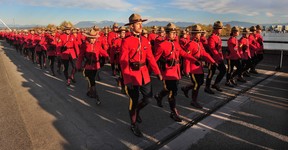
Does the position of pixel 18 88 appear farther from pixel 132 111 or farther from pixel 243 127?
pixel 243 127

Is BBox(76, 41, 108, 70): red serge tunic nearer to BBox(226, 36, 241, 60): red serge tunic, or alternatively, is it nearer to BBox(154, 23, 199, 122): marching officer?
BBox(154, 23, 199, 122): marching officer

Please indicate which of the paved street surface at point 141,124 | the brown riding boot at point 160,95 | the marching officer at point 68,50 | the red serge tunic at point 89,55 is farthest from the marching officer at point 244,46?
the marching officer at point 68,50

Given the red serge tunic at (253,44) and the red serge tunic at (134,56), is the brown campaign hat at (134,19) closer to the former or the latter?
the red serge tunic at (134,56)

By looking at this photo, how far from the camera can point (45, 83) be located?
9156 mm

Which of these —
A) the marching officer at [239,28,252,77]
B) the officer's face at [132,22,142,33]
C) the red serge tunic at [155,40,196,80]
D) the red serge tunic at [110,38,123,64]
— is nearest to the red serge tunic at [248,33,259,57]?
the marching officer at [239,28,252,77]

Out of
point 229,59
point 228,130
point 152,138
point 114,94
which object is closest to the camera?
point 152,138

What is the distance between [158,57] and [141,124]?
56.9 inches

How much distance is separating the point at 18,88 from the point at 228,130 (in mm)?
7120

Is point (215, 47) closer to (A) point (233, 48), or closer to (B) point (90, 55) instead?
(A) point (233, 48)

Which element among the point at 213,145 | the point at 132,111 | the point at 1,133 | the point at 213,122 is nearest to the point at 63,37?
the point at 1,133

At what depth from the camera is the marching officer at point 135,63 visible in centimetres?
439

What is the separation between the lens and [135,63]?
446 cm

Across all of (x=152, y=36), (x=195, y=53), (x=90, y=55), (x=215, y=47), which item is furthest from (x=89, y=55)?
(x=152, y=36)

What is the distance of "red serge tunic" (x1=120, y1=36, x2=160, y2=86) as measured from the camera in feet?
14.4
